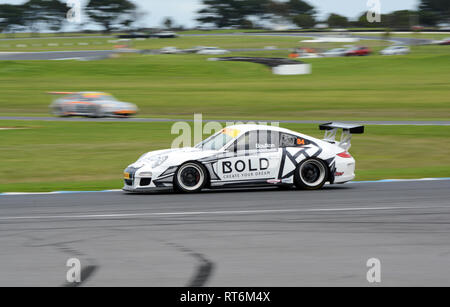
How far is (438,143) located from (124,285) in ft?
52.0

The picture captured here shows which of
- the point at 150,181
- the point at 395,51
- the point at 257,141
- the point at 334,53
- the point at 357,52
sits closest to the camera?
the point at 150,181

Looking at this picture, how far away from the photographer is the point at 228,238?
793cm

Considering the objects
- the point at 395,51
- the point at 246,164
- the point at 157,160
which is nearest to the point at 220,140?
the point at 246,164

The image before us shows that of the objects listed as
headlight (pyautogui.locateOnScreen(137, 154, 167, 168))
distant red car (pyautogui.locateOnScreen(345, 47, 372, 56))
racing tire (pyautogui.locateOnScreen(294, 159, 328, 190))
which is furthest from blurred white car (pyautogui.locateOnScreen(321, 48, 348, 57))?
headlight (pyautogui.locateOnScreen(137, 154, 167, 168))

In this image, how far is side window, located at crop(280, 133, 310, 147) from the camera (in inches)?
482

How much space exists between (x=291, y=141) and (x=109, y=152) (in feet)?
23.6

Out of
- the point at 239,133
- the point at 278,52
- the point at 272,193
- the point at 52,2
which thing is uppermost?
the point at 52,2

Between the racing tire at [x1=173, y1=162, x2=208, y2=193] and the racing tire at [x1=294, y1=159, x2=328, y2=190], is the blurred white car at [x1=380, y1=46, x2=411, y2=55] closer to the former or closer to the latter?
the racing tire at [x1=294, y1=159, x2=328, y2=190]

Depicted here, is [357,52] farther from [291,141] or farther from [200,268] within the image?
[200,268]

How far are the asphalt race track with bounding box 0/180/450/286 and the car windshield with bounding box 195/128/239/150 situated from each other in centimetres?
86

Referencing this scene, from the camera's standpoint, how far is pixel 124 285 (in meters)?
5.91

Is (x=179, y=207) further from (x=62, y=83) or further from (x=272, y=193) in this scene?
(x=62, y=83)

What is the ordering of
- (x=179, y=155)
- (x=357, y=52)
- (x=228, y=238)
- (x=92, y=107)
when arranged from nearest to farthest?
(x=228, y=238)
(x=179, y=155)
(x=92, y=107)
(x=357, y=52)

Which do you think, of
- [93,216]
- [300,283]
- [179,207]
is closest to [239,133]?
[179,207]
